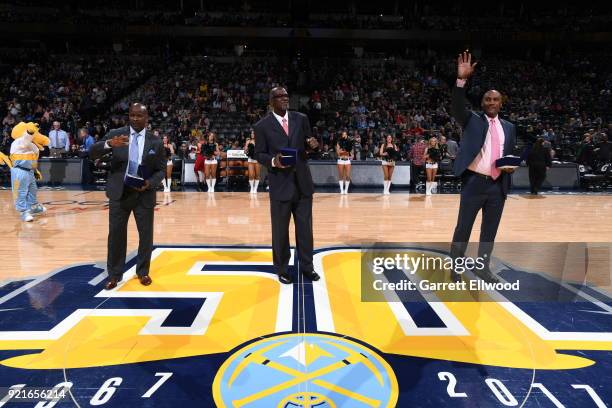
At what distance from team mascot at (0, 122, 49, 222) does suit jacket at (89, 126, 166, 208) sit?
11.5 feet

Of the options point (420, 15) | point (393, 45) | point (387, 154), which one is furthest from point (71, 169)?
point (420, 15)

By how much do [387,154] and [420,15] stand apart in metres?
16.9

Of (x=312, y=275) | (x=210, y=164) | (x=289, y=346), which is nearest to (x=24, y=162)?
(x=210, y=164)

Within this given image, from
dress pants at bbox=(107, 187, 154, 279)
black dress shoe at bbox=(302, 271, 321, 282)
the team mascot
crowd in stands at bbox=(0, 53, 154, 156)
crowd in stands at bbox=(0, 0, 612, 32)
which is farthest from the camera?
crowd in stands at bbox=(0, 0, 612, 32)

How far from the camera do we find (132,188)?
366cm

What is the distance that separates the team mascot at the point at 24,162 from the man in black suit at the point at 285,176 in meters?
4.31

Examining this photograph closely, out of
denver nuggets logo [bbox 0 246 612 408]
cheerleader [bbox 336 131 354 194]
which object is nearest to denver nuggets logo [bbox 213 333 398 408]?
denver nuggets logo [bbox 0 246 612 408]

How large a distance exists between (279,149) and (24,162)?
472 centimetres

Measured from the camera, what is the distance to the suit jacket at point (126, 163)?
361cm

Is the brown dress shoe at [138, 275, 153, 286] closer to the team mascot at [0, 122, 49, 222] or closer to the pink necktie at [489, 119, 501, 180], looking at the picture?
the pink necktie at [489, 119, 501, 180]

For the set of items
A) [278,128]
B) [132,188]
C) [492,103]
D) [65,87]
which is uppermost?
Result: [65,87]

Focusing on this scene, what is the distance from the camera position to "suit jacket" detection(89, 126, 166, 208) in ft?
11.8

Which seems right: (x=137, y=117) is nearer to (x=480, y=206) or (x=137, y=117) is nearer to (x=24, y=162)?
(x=480, y=206)

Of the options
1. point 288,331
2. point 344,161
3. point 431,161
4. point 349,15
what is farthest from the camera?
point 349,15
